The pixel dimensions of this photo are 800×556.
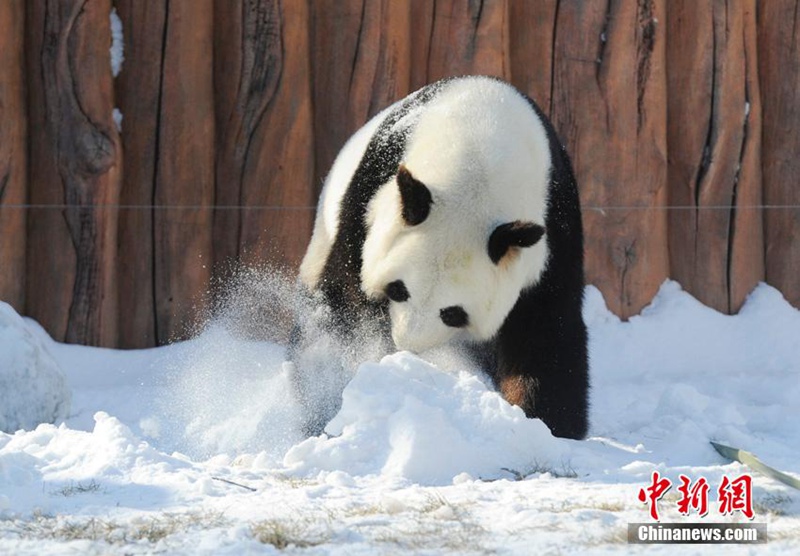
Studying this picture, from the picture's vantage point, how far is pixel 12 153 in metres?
6.77

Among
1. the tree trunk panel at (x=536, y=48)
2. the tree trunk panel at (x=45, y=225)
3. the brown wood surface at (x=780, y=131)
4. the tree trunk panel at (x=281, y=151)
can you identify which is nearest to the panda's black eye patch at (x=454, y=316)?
the tree trunk panel at (x=281, y=151)

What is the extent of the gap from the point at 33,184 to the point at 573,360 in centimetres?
318

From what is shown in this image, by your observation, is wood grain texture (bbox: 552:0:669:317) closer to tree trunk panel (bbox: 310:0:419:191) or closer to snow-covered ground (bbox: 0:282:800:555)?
snow-covered ground (bbox: 0:282:800:555)

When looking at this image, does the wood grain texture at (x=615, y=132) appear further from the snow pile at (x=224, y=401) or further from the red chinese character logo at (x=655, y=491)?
the red chinese character logo at (x=655, y=491)

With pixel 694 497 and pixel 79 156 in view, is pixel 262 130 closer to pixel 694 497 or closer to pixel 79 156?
pixel 79 156

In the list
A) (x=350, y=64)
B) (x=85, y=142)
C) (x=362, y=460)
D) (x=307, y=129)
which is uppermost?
(x=350, y=64)

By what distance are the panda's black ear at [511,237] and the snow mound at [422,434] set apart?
0.61 meters

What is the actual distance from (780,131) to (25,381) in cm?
504

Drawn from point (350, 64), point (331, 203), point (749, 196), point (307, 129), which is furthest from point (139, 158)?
point (749, 196)

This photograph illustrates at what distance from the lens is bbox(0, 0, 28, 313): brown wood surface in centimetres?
673

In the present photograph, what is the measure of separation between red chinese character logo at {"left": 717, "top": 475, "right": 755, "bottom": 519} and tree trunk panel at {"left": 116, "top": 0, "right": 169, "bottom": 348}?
3843 millimetres

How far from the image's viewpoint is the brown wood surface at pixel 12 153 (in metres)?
6.73

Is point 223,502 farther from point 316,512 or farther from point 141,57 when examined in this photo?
point 141,57

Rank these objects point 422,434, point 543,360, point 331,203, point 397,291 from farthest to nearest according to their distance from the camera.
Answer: point 331,203 → point 543,360 → point 397,291 → point 422,434
